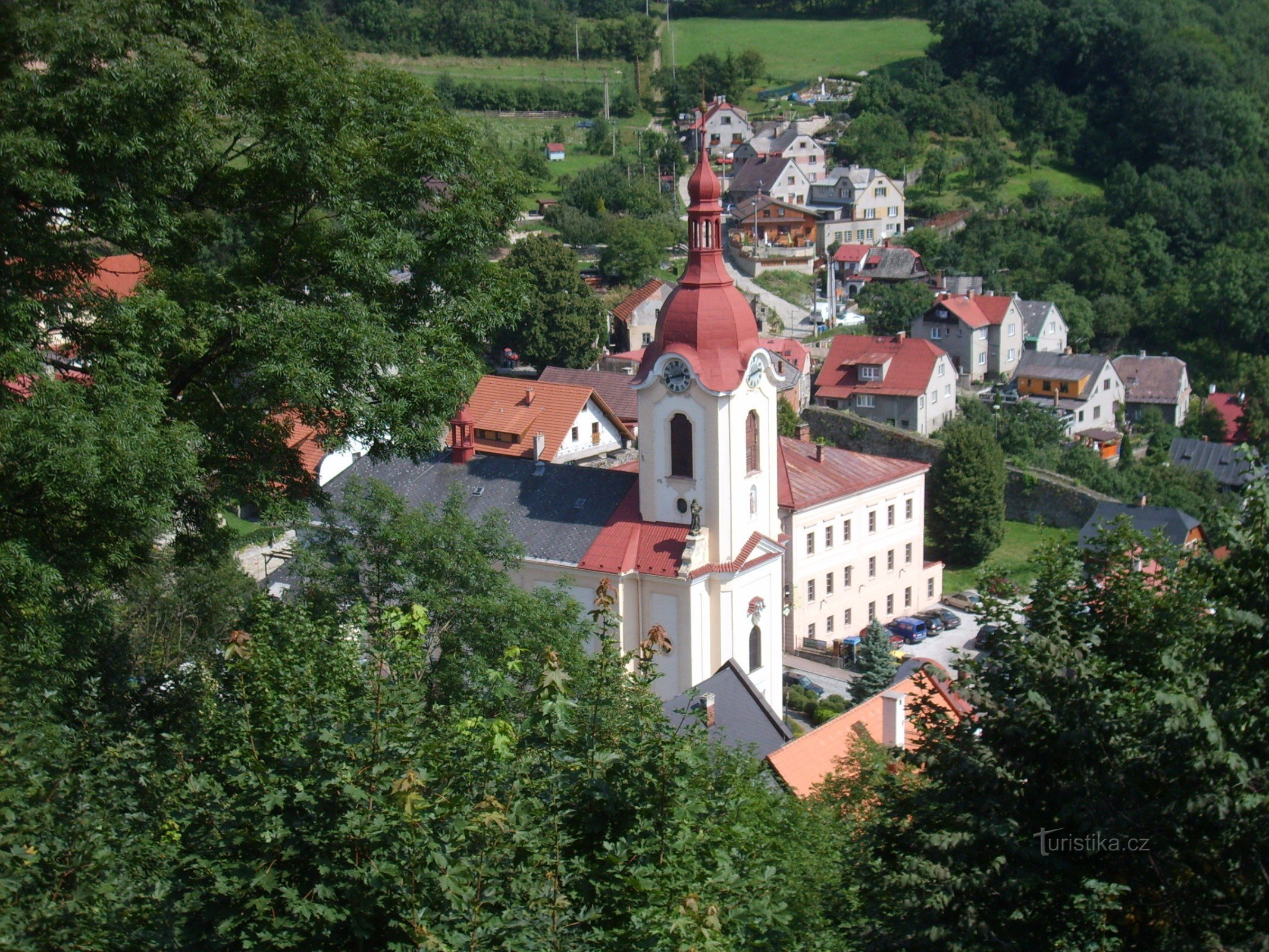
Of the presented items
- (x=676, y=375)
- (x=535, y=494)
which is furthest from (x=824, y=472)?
(x=676, y=375)

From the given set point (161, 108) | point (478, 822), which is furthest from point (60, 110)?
point (478, 822)

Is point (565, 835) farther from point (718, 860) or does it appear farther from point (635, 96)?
point (635, 96)

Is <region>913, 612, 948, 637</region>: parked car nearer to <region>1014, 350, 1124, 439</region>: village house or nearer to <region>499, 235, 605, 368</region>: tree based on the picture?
<region>499, 235, 605, 368</region>: tree

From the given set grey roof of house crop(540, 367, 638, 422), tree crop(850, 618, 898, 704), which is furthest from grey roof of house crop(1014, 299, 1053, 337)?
tree crop(850, 618, 898, 704)

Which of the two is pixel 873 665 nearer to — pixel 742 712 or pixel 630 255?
pixel 742 712

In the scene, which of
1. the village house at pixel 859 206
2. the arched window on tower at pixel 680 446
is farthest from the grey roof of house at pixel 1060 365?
the arched window on tower at pixel 680 446

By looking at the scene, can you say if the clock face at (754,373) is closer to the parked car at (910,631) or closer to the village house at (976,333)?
the parked car at (910,631)
